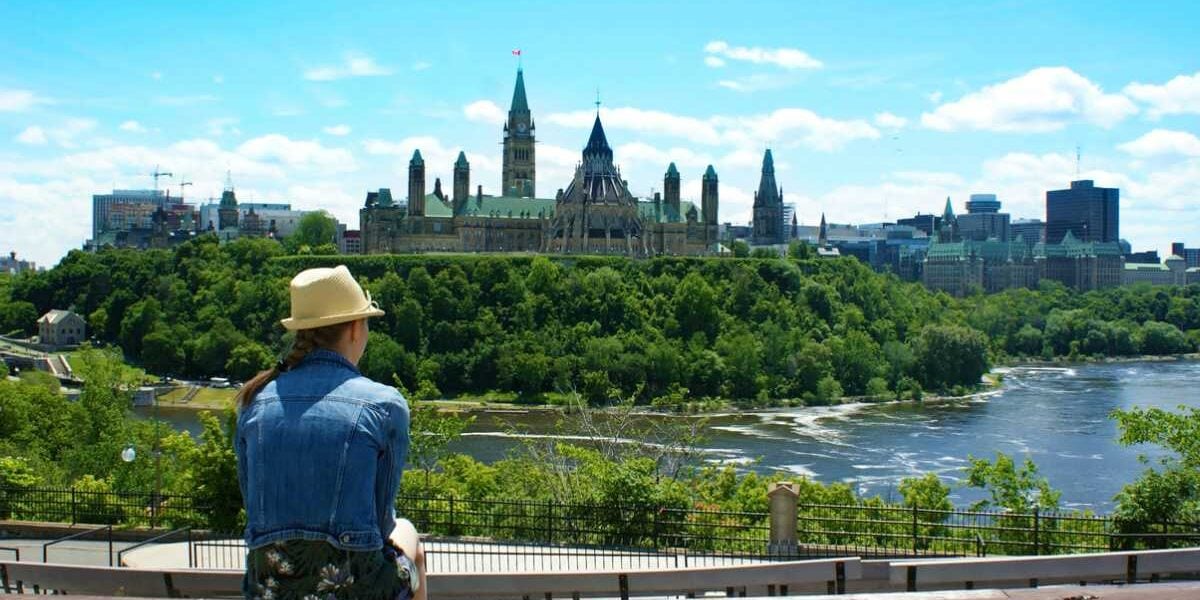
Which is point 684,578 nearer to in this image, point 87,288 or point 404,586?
point 404,586

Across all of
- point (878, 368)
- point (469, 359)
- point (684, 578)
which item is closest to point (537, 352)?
point (469, 359)

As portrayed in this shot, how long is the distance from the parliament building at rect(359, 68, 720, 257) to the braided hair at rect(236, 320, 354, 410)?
112867mm

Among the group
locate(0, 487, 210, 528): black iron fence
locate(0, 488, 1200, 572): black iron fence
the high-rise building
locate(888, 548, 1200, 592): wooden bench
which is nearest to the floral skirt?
locate(888, 548, 1200, 592): wooden bench

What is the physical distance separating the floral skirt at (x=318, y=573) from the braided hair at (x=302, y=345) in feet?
2.13

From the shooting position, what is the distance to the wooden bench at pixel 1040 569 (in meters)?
11.0

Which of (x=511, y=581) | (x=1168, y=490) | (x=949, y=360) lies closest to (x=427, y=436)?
(x=1168, y=490)

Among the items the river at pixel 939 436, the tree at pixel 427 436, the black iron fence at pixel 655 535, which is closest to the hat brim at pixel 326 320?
the black iron fence at pixel 655 535

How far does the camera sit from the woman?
4660 millimetres

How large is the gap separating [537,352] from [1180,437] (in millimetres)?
72555

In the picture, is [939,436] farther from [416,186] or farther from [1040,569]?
[416,186]

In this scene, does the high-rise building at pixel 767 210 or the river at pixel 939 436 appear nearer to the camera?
the river at pixel 939 436

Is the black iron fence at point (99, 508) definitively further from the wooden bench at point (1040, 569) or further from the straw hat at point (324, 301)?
the straw hat at point (324, 301)

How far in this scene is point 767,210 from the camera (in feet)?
531

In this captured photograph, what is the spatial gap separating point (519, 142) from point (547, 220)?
2163 centimetres
